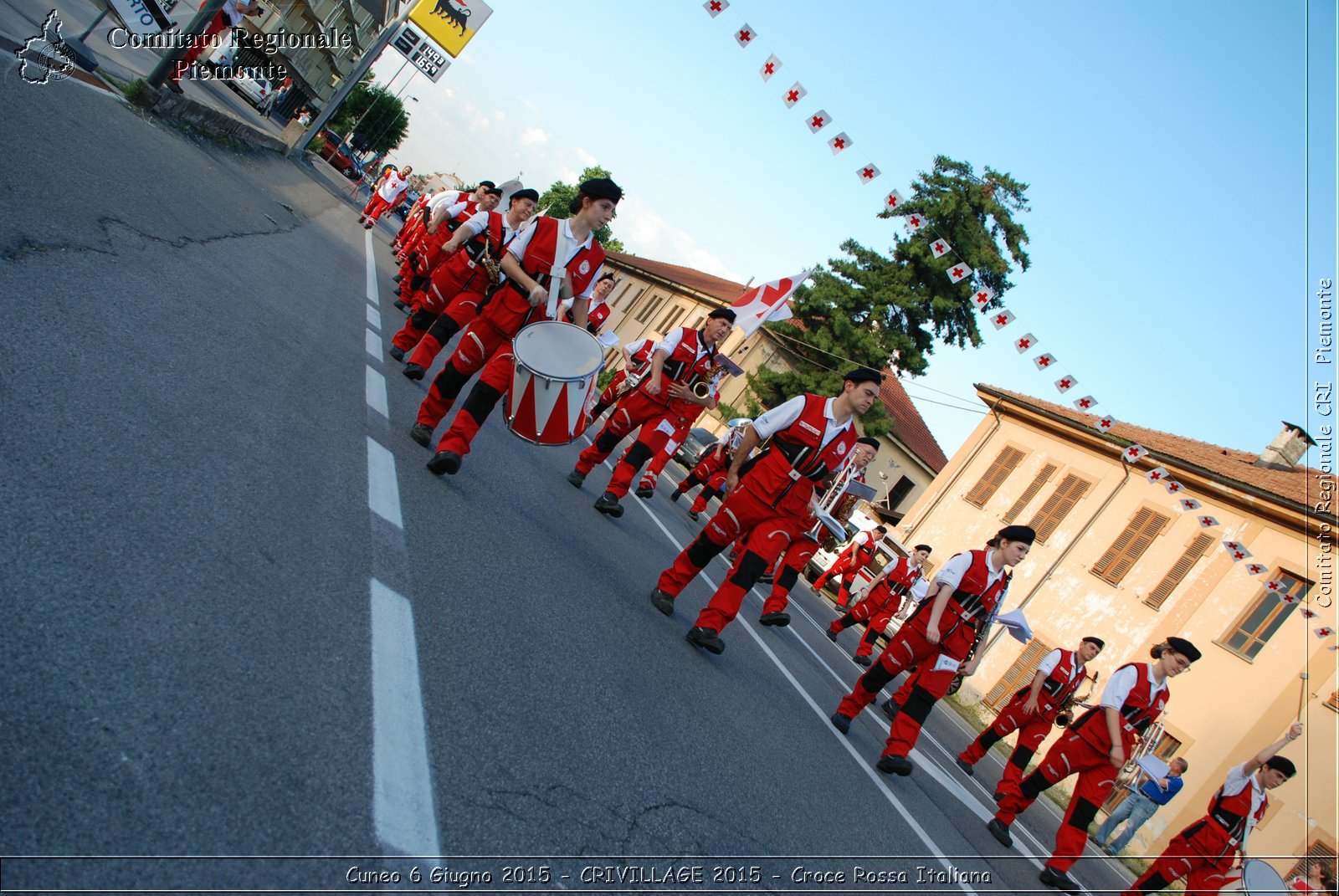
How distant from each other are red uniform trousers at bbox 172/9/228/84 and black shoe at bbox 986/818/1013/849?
52.1 feet

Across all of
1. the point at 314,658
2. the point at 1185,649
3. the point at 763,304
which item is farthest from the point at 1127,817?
the point at 314,658

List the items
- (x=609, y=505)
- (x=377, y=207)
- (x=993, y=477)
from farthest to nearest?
(x=993, y=477) → (x=377, y=207) → (x=609, y=505)

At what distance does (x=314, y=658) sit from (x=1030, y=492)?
91.2ft

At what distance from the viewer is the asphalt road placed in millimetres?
2156

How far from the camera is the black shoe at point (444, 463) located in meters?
5.75

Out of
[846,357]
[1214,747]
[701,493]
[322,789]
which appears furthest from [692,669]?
[846,357]

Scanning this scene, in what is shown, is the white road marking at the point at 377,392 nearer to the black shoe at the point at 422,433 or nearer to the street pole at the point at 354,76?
the black shoe at the point at 422,433

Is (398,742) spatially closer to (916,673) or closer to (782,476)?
(782,476)

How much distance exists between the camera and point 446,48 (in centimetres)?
3397

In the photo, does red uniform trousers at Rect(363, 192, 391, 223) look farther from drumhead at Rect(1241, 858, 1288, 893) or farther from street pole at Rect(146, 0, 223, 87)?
drumhead at Rect(1241, 858, 1288, 893)

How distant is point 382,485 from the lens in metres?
4.97

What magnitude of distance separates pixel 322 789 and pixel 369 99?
4353 inches

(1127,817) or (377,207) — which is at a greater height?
(1127,817)

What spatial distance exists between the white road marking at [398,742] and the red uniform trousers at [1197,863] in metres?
6.83
